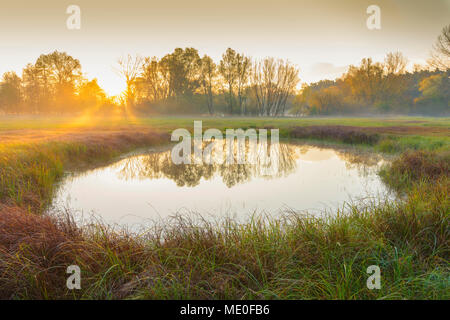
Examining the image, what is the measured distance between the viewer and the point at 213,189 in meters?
8.61

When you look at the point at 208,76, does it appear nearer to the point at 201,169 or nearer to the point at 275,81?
the point at 275,81

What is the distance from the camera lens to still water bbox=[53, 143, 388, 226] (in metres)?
6.50

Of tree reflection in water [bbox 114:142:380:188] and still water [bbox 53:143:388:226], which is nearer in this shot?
still water [bbox 53:143:388:226]

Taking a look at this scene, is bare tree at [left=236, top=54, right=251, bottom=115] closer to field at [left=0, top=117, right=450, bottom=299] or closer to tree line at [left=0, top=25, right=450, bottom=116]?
tree line at [left=0, top=25, right=450, bottom=116]

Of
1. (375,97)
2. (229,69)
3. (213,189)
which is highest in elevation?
(229,69)

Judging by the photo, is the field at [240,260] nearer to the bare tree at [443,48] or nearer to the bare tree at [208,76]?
the bare tree at [443,48]

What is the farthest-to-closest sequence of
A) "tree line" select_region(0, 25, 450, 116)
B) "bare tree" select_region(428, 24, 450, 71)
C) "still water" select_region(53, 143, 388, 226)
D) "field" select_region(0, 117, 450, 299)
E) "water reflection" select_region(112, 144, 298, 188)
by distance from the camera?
"tree line" select_region(0, 25, 450, 116)
"bare tree" select_region(428, 24, 450, 71)
"water reflection" select_region(112, 144, 298, 188)
"still water" select_region(53, 143, 388, 226)
"field" select_region(0, 117, 450, 299)

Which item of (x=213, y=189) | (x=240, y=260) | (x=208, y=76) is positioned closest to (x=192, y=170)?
(x=213, y=189)

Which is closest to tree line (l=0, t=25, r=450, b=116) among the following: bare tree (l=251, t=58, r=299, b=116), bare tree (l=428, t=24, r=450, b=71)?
bare tree (l=251, t=58, r=299, b=116)


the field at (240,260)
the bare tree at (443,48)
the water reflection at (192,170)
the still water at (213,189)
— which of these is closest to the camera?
the field at (240,260)

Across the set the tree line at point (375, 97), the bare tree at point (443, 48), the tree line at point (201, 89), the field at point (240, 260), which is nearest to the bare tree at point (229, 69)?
the tree line at point (201, 89)

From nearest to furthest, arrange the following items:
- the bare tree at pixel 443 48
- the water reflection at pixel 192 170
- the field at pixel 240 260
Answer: the field at pixel 240 260 < the water reflection at pixel 192 170 < the bare tree at pixel 443 48

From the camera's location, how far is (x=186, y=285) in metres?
2.71

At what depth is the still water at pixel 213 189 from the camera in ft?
21.3
